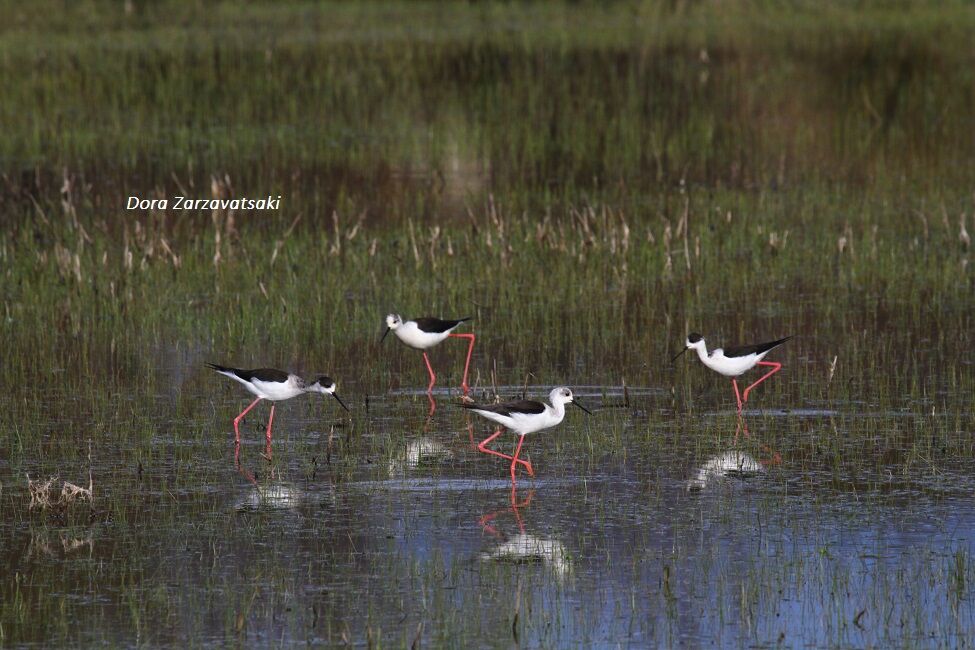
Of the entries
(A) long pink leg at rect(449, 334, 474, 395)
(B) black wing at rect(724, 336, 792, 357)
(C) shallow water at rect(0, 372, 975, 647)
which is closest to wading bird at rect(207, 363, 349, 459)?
(C) shallow water at rect(0, 372, 975, 647)

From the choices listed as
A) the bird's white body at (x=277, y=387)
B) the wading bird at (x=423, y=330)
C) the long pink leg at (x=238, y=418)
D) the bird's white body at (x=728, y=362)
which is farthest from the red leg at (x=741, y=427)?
the long pink leg at (x=238, y=418)

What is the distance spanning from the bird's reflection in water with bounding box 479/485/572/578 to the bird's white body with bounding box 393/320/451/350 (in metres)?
4.43

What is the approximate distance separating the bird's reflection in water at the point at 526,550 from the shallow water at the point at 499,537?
0.06ft

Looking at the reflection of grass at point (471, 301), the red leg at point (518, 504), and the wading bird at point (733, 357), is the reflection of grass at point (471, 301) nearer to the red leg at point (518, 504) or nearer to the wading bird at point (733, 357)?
the red leg at point (518, 504)

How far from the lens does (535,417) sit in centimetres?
1161

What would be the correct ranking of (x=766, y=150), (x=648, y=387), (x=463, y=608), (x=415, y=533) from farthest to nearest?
(x=766, y=150) < (x=648, y=387) < (x=415, y=533) < (x=463, y=608)

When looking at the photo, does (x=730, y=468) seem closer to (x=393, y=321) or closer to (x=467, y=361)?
(x=467, y=361)

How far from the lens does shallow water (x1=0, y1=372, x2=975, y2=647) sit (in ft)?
28.9

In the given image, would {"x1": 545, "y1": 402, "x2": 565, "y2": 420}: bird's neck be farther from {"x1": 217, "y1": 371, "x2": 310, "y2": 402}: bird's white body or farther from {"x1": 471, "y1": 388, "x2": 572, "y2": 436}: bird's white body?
{"x1": 217, "y1": 371, "x2": 310, "y2": 402}: bird's white body

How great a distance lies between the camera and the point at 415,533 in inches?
407

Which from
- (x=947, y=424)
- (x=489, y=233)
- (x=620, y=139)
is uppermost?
(x=620, y=139)

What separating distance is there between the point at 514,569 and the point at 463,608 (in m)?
0.68

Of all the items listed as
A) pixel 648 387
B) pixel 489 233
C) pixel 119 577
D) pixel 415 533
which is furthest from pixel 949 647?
pixel 489 233

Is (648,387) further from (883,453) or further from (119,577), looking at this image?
(119,577)
